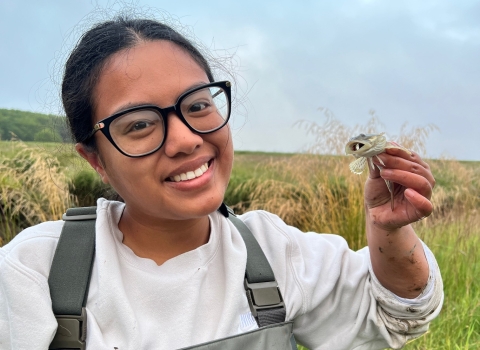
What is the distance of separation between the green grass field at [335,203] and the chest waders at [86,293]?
2559 millimetres

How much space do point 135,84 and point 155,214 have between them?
413 millimetres

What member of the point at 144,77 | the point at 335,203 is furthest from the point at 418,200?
the point at 335,203

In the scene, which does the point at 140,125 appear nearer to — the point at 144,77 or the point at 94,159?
the point at 144,77

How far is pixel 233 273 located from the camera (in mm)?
1551

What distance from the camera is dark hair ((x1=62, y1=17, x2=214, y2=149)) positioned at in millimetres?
1597

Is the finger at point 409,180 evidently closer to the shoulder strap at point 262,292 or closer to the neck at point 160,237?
the shoulder strap at point 262,292

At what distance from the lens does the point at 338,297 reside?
65.8 inches

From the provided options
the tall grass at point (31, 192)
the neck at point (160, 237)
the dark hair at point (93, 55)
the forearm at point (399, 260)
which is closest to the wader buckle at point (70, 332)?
the neck at point (160, 237)

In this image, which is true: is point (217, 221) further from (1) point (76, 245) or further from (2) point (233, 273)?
(1) point (76, 245)

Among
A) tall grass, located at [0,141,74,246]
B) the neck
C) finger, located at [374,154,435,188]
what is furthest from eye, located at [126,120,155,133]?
tall grass, located at [0,141,74,246]

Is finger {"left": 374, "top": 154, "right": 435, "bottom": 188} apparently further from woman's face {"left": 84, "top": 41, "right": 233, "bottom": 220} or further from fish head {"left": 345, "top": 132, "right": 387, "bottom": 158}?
woman's face {"left": 84, "top": 41, "right": 233, "bottom": 220}

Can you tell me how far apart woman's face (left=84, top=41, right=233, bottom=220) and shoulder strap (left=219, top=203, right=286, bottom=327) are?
0.28 meters

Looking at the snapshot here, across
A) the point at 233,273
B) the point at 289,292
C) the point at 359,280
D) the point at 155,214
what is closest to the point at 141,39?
the point at 155,214

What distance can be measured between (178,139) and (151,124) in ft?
0.35
